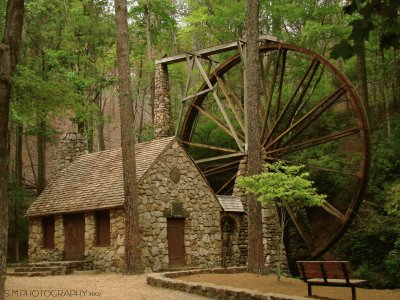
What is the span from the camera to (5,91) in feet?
23.9

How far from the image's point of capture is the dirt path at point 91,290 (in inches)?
352

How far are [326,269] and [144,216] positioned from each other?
23.6 ft

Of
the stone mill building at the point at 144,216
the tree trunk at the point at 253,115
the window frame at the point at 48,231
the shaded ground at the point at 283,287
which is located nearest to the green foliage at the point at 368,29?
the shaded ground at the point at 283,287

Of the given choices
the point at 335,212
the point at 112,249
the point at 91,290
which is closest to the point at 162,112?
the point at 112,249

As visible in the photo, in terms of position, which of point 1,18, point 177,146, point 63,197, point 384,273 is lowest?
point 384,273

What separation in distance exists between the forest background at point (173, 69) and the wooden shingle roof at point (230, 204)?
12.3 ft

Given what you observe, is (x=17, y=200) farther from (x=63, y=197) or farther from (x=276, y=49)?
(x=276, y=49)

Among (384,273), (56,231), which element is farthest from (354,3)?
(56,231)

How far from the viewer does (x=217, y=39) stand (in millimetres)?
23812

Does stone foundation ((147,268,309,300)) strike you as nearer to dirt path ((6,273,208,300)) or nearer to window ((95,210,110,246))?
dirt path ((6,273,208,300))

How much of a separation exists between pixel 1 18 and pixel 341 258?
12.8m

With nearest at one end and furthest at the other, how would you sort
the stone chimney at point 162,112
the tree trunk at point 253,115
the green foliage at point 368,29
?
the green foliage at point 368,29, the tree trunk at point 253,115, the stone chimney at point 162,112

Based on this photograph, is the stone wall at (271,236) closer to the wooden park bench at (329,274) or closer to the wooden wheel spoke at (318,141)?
the wooden wheel spoke at (318,141)

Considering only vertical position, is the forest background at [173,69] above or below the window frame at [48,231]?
above
